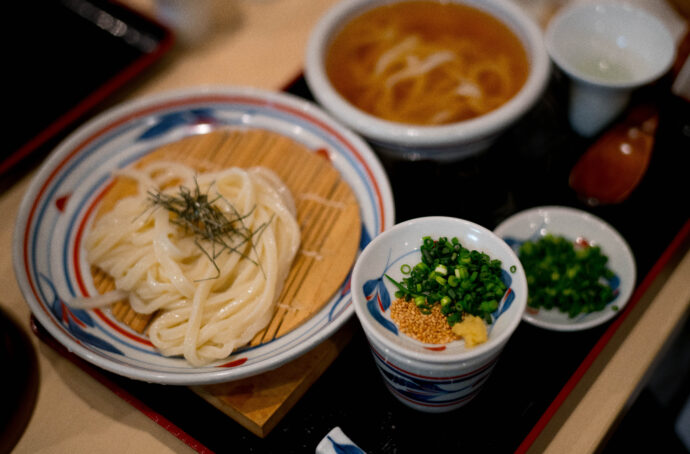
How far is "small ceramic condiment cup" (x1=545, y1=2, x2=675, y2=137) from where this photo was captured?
1.64m

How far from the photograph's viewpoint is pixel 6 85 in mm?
2014

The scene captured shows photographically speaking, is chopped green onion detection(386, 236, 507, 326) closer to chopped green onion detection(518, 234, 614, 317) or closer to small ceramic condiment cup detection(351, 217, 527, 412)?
small ceramic condiment cup detection(351, 217, 527, 412)

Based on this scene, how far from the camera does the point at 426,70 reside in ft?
5.99

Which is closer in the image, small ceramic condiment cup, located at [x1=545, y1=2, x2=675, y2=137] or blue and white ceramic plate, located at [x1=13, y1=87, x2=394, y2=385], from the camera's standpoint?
blue and white ceramic plate, located at [x1=13, y1=87, x2=394, y2=385]

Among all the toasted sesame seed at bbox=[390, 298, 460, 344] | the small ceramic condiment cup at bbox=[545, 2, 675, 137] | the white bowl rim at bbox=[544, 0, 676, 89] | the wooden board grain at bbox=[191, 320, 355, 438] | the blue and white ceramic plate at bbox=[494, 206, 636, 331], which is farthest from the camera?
the small ceramic condiment cup at bbox=[545, 2, 675, 137]

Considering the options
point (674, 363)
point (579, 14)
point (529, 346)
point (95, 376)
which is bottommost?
point (674, 363)

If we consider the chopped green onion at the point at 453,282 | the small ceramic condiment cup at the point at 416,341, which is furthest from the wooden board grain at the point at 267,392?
the chopped green onion at the point at 453,282

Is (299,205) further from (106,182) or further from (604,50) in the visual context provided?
(604,50)

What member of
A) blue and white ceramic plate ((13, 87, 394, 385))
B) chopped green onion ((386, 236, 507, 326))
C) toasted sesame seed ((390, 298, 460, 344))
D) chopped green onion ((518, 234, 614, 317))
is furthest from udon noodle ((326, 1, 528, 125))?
toasted sesame seed ((390, 298, 460, 344))

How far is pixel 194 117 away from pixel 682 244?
5.20 ft

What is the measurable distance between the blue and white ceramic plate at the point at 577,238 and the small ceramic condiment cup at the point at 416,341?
279 mm

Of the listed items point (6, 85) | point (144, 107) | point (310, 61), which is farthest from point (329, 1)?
point (6, 85)

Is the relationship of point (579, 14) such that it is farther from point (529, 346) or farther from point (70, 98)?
point (70, 98)

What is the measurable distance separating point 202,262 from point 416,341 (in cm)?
62
